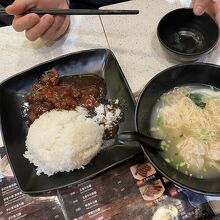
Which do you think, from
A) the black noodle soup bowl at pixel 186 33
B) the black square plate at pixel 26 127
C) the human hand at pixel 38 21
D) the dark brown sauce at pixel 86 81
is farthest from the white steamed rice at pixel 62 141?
the black noodle soup bowl at pixel 186 33

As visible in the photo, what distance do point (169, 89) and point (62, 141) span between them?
0.57m

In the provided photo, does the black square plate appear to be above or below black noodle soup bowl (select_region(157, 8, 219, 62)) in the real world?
below

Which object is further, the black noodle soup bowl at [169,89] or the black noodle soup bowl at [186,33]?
the black noodle soup bowl at [186,33]

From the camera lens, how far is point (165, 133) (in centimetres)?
147

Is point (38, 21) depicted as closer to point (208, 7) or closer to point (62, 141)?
point (62, 141)

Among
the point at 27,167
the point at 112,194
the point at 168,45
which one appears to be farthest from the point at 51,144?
the point at 168,45

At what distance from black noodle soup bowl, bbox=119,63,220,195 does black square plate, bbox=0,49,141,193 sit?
0.42 ft

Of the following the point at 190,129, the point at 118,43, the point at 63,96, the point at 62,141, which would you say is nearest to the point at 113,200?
the point at 62,141

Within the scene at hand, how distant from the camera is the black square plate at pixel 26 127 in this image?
145 centimetres

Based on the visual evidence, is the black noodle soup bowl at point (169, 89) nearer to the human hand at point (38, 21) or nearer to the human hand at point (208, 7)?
the human hand at point (208, 7)

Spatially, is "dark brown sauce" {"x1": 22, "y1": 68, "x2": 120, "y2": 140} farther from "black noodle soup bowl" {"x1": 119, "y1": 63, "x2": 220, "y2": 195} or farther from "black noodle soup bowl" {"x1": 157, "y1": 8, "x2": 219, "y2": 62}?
"black noodle soup bowl" {"x1": 157, "y1": 8, "x2": 219, "y2": 62}

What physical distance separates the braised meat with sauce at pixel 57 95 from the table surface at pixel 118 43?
0.68 ft

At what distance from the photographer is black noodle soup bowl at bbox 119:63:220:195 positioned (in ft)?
4.25

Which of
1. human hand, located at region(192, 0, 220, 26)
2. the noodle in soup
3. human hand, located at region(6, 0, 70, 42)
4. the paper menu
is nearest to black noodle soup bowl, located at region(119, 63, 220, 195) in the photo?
the noodle in soup
